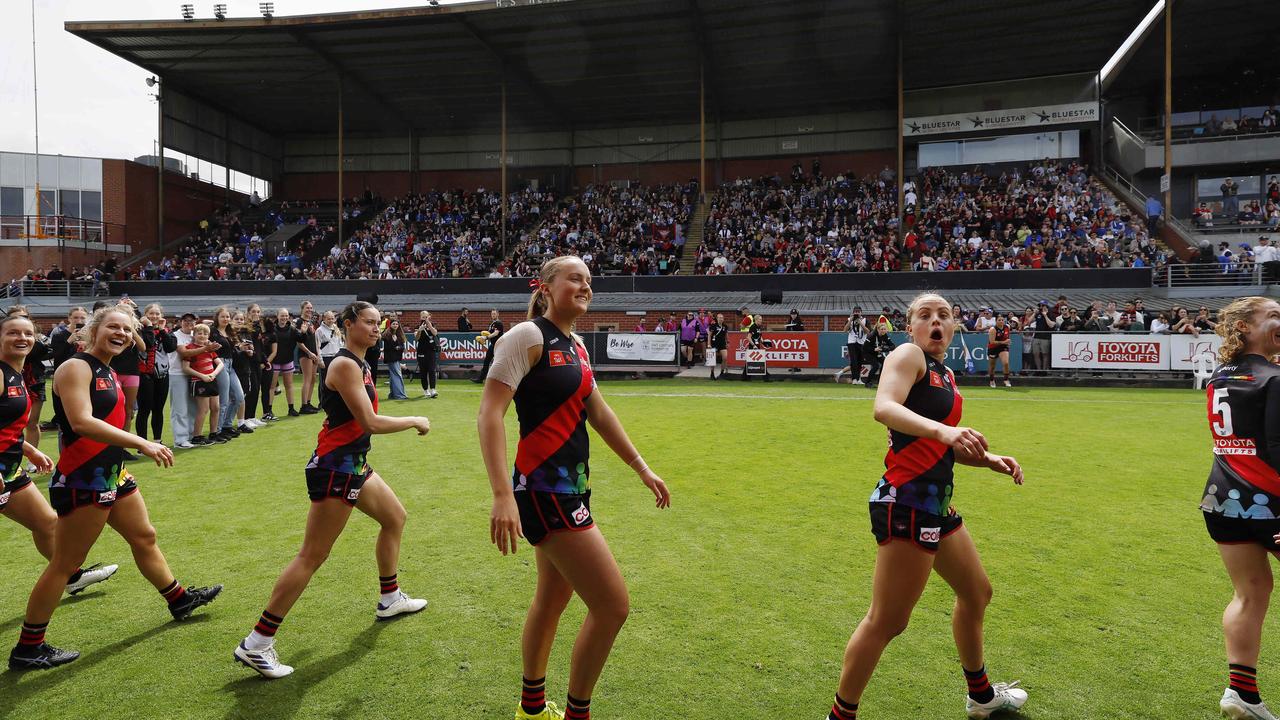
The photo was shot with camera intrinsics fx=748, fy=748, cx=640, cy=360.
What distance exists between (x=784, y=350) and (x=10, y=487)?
1887cm

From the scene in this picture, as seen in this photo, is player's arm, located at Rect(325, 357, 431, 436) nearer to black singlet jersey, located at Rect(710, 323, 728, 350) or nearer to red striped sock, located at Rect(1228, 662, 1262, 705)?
red striped sock, located at Rect(1228, 662, 1262, 705)

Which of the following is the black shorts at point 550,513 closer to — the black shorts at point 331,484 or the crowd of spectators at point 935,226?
the black shorts at point 331,484

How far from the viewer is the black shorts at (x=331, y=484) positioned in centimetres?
431

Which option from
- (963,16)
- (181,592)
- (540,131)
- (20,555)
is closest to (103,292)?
(540,131)

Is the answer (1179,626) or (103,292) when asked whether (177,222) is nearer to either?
(103,292)

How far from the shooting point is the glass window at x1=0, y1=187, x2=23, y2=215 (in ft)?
125

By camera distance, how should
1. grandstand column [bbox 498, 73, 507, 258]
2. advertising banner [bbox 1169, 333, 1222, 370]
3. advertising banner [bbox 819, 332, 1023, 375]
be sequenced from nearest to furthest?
advertising banner [bbox 1169, 333, 1222, 370] < advertising banner [bbox 819, 332, 1023, 375] < grandstand column [bbox 498, 73, 507, 258]

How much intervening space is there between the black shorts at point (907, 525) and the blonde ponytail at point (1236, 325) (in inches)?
71.2

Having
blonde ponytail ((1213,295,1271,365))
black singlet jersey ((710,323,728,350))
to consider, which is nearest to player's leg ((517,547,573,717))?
blonde ponytail ((1213,295,1271,365))

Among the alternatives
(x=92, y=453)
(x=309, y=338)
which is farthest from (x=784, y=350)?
(x=92, y=453)

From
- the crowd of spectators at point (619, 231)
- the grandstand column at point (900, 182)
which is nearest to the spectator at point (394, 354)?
the crowd of spectators at point (619, 231)

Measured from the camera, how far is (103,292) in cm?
3369

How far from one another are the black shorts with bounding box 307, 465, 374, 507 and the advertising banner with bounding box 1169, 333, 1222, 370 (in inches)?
785

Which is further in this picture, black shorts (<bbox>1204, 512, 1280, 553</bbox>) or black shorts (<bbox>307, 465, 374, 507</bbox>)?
black shorts (<bbox>307, 465, 374, 507</bbox>)
